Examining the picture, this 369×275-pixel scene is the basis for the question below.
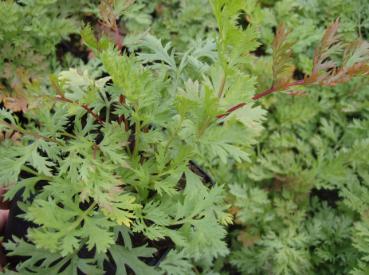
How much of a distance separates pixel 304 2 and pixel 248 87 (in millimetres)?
1067

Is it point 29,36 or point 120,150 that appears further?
point 29,36

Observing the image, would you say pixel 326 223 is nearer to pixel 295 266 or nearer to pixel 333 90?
pixel 295 266

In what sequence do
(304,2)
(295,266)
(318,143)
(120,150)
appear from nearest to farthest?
(120,150), (295,266), (318,143), (304,2)

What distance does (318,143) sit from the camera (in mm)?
1592

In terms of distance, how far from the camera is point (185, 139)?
925mm

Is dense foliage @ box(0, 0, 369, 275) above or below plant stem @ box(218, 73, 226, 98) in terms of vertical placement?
below

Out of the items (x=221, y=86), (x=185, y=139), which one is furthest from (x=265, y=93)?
(x=185, y=139)

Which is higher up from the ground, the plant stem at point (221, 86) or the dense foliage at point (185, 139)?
the plant stem at point (221, 86)

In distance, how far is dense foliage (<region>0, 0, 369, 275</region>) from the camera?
830 mm

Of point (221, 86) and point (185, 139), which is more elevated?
point (221, 86)

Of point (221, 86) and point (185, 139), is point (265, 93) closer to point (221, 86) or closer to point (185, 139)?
point (221, 86)

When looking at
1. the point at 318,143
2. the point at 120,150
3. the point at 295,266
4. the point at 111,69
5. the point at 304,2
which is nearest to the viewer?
the point at 111,69

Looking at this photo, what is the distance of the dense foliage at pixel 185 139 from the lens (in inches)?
32.7

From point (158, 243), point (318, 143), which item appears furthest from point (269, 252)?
point (158, 243)
